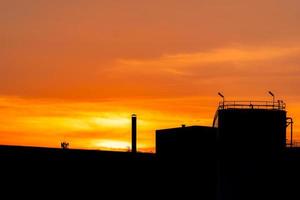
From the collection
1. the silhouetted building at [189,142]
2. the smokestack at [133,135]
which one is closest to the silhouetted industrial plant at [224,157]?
the silhouetted building at [189,142]

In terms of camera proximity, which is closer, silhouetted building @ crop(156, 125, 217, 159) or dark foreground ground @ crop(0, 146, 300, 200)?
dark foreground ground @ crop(0, 146, 300, 200)

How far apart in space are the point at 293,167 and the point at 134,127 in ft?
57.9

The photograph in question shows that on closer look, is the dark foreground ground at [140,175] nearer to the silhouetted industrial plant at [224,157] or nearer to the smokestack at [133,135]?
the silhouetted industrial plant at [224,157]

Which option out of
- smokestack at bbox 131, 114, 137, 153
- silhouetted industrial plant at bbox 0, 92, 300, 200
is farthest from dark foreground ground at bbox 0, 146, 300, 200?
smokestack at bbox 131, 114, 137, 153

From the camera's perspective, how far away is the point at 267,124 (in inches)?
2250

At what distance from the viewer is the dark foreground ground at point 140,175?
2244 inches

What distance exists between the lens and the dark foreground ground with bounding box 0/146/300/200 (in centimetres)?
5700

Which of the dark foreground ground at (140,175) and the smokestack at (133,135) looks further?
the smokestack at (133,135)

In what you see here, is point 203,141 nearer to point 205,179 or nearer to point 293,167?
point 205,179

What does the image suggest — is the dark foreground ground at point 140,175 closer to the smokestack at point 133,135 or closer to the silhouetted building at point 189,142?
the silhouetted building at point 189,142

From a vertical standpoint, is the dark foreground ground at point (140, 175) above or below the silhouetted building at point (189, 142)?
below

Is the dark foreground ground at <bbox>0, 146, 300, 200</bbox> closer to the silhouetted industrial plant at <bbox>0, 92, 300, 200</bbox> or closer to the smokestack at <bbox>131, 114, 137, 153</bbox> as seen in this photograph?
the silhouetted industrial plant at <bbox>0, 92, 300, 200</bbox>

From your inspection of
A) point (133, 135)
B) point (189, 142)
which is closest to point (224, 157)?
point (189, 142)

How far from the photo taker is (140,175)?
205 feet
